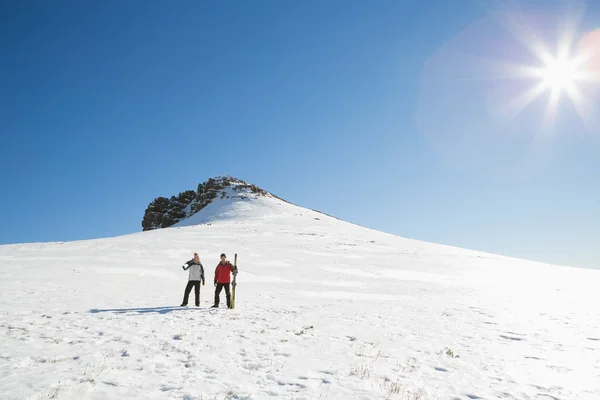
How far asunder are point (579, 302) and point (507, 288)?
4879mm

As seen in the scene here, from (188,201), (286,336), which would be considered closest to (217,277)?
(286,336)

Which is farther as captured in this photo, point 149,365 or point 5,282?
point 5,282

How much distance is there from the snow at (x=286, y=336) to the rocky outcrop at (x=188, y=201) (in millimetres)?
82843

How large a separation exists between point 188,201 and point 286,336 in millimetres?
128226

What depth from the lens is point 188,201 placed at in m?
131

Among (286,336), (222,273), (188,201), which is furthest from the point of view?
(188,201)

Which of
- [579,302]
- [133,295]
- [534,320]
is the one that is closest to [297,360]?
[133,295]

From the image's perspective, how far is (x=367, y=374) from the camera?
745 centimetres

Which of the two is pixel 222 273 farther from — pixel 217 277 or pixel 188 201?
pixel 188 201

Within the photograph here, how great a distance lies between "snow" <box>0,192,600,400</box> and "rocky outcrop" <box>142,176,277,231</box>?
82843 mm

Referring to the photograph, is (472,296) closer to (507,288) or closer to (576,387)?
(507,288)

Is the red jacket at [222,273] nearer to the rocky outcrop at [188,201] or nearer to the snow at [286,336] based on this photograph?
the snow at [286,336]

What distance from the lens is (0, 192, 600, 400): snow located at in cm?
657

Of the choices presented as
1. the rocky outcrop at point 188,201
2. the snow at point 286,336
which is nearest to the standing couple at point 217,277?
the snow at point 286,336
